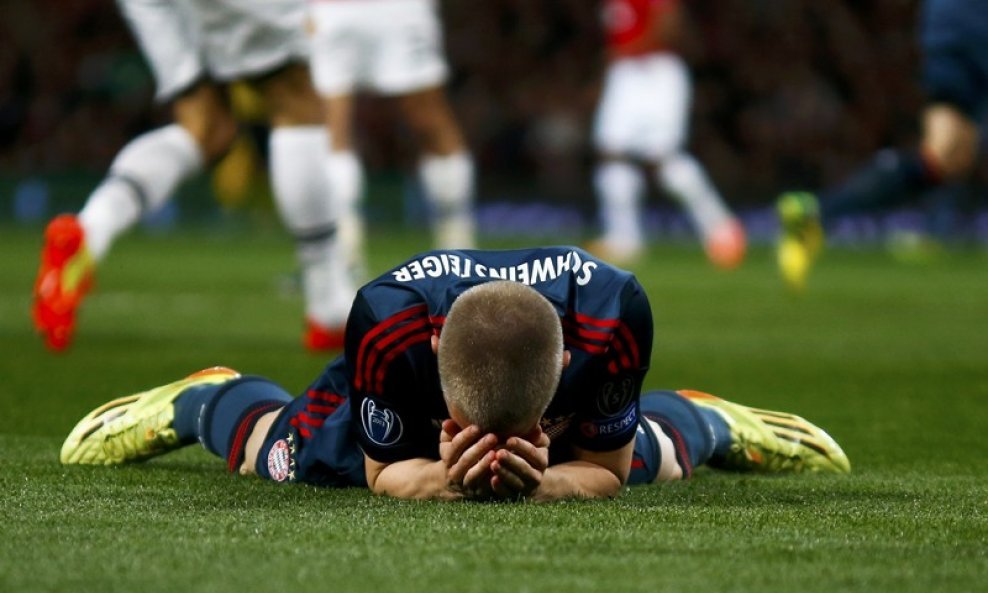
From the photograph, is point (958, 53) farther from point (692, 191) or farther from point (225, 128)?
point (692, 191)

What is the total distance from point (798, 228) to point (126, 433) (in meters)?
5.75

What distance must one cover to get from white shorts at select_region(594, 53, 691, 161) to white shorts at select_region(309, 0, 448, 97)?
3.78 metres

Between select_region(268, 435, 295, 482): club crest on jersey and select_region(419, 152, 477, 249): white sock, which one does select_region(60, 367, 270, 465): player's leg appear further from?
select_region(419, 152, 477, 249): white sock

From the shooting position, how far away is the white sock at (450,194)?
8188 mm

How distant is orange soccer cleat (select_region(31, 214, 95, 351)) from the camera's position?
516 cm

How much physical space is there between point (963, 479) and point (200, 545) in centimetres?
170

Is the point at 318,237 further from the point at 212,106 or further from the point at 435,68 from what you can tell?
the point at 435,68

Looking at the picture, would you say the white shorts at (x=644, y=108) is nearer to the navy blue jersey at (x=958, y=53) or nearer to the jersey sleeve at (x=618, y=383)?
the navy blue jersey at (x=958, y=53)

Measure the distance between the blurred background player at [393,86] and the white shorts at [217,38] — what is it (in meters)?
2.33

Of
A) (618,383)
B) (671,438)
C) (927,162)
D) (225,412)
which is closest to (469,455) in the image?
(618,383)

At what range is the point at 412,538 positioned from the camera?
2613 millimetres

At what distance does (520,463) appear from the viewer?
2869 millimetres

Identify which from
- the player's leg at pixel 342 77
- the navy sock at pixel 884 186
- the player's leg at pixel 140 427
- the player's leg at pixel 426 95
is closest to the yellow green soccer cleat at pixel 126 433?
the player's leg at pixel 140 427

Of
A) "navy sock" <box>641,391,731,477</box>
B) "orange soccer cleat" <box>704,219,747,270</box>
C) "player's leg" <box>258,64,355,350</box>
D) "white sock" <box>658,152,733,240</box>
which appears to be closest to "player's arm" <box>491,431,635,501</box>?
"navy sock" <box>641,391,731,477</box>
